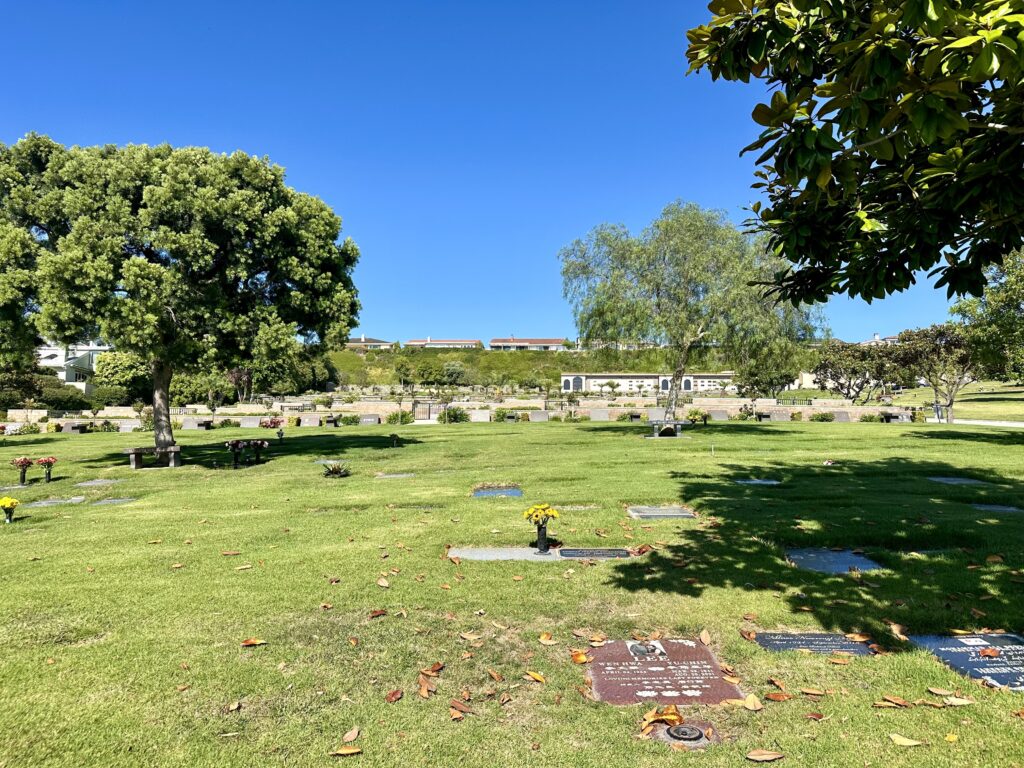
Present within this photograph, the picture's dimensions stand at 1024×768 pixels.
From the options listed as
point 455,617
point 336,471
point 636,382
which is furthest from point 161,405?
point 636,382

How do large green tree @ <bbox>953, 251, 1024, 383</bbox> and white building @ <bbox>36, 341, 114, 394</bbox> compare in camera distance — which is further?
white building @ <bbox>36, 341, 114, 394</bbox>

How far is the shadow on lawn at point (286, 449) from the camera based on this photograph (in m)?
17.0

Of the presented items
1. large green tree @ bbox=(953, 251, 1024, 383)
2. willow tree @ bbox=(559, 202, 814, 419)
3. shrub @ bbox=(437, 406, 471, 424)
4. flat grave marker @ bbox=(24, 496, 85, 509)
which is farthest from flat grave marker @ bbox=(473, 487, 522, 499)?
shrub @ bbox=(437, 406, 471, 424)

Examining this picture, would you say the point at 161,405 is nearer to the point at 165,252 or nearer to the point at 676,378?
the point at 165,252

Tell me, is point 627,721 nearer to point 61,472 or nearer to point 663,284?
point 61,472

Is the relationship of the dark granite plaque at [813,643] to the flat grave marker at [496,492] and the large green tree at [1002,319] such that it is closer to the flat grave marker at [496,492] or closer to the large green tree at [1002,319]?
the flat grave marker at [496,492]

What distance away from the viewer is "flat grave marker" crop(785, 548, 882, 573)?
6.18m

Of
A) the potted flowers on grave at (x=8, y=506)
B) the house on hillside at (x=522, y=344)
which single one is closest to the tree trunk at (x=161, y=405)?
the potted flowers on grave at (x=8, y=506)

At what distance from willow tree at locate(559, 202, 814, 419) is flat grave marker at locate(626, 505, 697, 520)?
1427 cm

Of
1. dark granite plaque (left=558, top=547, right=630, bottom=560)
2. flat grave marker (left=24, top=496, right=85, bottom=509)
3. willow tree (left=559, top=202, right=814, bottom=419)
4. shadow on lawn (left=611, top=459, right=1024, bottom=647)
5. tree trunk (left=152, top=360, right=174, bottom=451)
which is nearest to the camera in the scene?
shadow on lawn (left=611, top=459, right=1024, bottom=647)

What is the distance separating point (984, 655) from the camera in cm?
411

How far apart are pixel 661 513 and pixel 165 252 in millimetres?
14548

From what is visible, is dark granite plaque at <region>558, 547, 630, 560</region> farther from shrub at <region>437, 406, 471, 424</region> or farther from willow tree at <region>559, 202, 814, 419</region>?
shrub at <region>437, 406, 471, 424</region>

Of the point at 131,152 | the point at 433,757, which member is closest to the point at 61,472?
the point at 131,152
